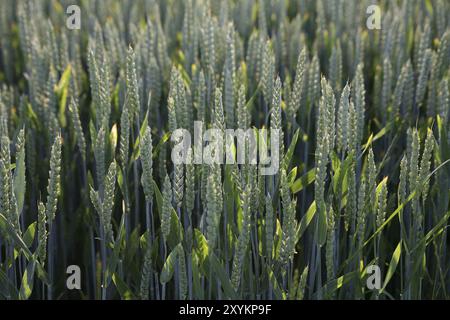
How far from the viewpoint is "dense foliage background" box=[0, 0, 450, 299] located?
1010 millimetres

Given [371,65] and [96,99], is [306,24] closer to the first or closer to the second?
[371,65]

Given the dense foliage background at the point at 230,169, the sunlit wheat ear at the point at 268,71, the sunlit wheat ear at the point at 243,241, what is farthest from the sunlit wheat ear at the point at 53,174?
the sunlit wheat ear at the point at 268,71

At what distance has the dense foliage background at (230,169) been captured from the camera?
1.01 metres

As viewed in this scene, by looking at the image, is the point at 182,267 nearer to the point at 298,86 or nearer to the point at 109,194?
the point at 109,194

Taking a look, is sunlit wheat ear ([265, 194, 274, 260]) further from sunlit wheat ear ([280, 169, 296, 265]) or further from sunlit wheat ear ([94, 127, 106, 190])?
sunlit wheat ear ([94, 127, 106, 190])

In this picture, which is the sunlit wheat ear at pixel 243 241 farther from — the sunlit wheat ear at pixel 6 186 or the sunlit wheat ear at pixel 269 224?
the sunlit wheat ear at pixel 6 186

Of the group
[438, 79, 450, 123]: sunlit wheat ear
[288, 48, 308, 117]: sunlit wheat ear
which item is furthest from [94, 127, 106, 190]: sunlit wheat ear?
[438, 79, 450, 123]: sunlit wheat ear

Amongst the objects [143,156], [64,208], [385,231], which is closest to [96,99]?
[143,156]

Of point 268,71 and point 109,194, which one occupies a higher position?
point 268,71

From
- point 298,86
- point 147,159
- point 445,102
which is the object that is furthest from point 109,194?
point 445,102

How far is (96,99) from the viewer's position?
1156 mm

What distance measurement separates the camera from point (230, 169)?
1040 mm
